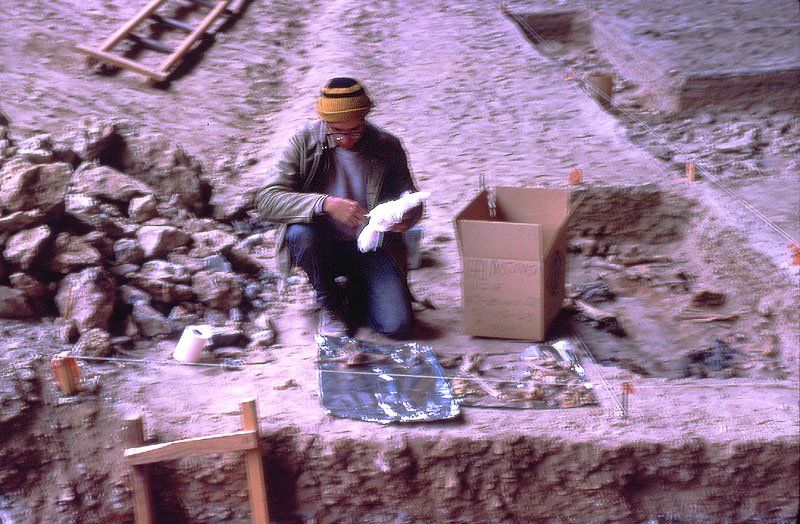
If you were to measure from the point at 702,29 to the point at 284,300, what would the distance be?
5470 millimetres

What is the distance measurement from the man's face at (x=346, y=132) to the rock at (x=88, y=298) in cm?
110

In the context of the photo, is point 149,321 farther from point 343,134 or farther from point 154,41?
point 154,41

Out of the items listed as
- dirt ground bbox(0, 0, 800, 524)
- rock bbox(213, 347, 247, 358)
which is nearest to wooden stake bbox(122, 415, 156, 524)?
dirt ground bbox(0, 0, 800, 524)

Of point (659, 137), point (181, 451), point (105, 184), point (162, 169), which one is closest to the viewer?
point (181, 451)

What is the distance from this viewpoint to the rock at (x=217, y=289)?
324 cm

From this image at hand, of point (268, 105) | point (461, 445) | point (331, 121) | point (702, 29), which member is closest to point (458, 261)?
point (331, 121)

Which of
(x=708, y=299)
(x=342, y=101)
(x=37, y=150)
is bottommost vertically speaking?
(x=708, y=299)

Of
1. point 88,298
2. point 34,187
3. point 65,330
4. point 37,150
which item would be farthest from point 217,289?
point 37,150

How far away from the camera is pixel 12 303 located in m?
2.89

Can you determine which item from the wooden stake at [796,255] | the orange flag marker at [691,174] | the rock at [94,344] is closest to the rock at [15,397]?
the rock at [94,344]

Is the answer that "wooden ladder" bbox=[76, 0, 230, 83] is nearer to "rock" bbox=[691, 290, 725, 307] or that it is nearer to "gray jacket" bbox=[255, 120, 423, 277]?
"gray jacket" bbox=[255, 120, 423, 277]

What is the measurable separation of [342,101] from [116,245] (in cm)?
133

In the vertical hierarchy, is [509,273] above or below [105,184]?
below

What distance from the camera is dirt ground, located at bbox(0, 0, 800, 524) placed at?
7.90 feet
